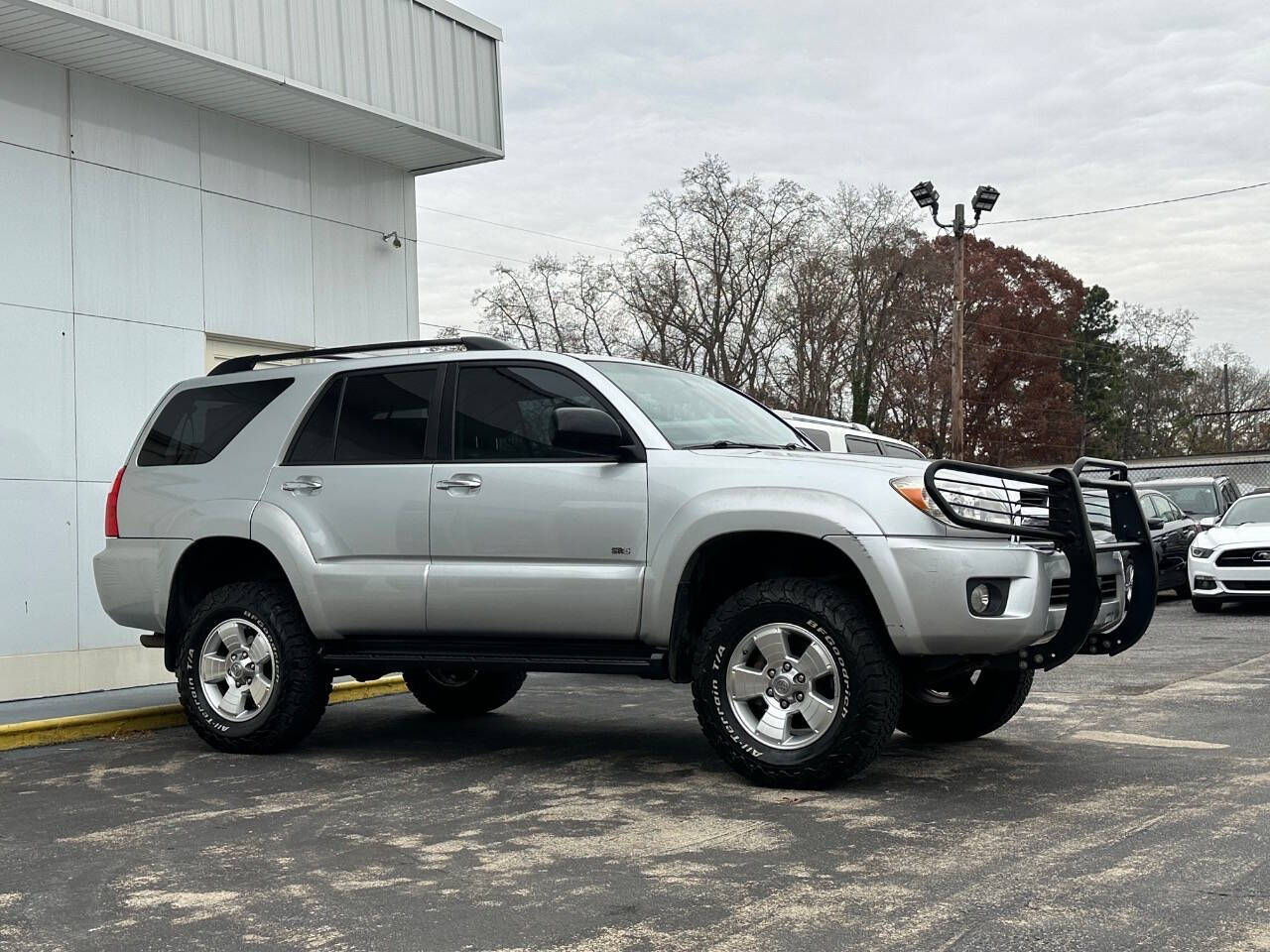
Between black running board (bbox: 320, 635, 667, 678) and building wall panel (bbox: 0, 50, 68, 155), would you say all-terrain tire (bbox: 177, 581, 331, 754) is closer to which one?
black running board (bbox: 320, 635, 667, 678)

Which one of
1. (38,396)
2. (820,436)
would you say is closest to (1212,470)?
(820,436)

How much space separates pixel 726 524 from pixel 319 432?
261cm

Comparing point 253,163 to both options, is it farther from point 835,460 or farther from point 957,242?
point 957,242

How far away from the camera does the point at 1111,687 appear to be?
1016cm

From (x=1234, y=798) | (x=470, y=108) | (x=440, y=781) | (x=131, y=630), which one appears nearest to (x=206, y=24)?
(x=470, y=108)

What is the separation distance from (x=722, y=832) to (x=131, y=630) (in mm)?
6708

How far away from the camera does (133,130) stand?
11328 millimetres

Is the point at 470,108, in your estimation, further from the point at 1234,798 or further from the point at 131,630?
the point at 1234,798

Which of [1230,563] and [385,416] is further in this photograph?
[1230,563]

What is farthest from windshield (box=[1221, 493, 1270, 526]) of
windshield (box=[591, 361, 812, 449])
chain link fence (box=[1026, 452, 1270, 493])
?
chain link fence (box=[1026, 452, 1270, 493])

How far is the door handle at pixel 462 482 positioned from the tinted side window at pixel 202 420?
1.46 meters

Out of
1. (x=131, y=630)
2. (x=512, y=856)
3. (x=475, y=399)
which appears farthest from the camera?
(x=131, y=630)

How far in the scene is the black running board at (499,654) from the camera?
22.2ft

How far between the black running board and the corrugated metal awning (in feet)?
16.5
